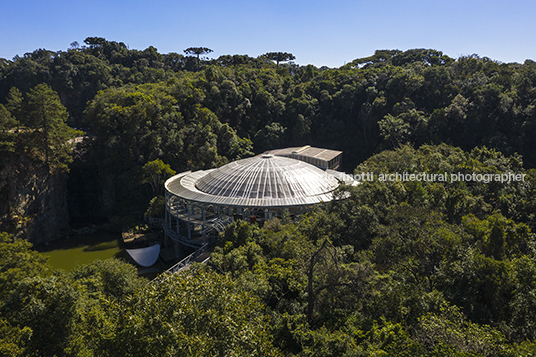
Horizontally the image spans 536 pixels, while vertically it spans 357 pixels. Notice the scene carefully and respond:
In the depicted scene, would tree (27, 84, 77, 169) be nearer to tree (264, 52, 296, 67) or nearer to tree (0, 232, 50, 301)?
tree (0, 232, 50, 301)

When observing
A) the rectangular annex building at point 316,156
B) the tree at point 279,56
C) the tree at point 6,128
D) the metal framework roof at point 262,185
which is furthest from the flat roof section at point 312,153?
the tree at point 279,56

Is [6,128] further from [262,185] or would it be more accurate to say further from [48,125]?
[262,185]

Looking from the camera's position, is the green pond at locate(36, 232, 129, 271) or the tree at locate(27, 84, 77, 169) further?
the tree at locate(27, 84, 77, 169)

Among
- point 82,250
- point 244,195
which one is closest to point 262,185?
point 244,195

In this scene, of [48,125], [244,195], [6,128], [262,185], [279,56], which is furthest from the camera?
[279,56]

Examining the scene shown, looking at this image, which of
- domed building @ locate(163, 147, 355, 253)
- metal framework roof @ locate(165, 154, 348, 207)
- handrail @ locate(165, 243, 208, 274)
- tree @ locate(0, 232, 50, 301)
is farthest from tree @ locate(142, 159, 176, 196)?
tree @ locate(0, 232, 50, 301)

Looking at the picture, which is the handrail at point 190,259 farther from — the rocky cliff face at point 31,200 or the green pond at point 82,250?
the rocky cliff face at point 31,200
